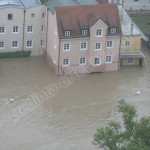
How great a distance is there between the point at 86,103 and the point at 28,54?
18064 mm

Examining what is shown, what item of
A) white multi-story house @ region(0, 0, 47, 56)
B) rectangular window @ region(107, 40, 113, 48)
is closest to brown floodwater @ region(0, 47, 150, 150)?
white multi-story house @ region(0, 0, 47, 56)

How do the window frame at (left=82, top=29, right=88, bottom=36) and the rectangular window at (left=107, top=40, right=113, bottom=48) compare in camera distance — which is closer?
the window frame at (left=82, top=29, right=88, bottom=36)

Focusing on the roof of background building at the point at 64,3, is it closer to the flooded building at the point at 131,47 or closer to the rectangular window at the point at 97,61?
the flooded building at the point at 131,47

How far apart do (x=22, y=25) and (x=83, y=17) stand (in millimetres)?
10801

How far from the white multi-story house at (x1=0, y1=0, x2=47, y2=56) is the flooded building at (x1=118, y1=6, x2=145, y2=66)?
12618 millimetres

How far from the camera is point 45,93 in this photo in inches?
3381

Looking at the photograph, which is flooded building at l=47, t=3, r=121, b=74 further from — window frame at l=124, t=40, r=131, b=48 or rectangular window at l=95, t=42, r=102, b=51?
window frame at l=124, t=40, r=131, b=48

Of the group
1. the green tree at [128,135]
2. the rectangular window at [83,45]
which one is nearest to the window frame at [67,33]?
the rectangular window at [83,45]

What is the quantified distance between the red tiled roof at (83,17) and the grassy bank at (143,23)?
17.3 metres

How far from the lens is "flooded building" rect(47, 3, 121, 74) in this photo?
89.6 m

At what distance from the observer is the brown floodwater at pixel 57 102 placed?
7406cm

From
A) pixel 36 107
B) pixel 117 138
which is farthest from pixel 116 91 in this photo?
pixel 117 138

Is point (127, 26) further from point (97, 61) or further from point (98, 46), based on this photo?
point (97, 61)

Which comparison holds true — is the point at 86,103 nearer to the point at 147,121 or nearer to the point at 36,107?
the point at 36,107
